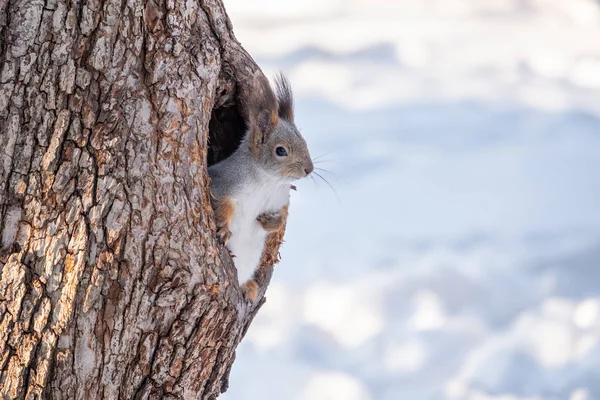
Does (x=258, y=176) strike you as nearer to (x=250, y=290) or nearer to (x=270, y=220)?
(x=270, y=220)

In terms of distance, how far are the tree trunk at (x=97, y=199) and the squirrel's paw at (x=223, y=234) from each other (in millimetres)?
218

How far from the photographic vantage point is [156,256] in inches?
92.6

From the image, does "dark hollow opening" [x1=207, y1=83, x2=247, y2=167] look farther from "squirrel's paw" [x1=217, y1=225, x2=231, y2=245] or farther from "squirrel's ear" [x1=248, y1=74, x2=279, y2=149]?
"squirrel's paw" [x1=217, y1=225, x2=231, y2=245]

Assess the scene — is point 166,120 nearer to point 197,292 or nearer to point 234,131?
point 197,292

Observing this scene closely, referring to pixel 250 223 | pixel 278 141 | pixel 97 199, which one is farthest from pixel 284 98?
pixel 97 199

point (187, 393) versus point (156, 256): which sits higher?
point (156, 256)

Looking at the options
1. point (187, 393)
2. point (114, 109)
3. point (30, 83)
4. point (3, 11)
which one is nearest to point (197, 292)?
point (187, 393)

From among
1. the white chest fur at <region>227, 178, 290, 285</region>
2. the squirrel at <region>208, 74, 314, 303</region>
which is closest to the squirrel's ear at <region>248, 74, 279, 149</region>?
the squirrel at <region>208, 74, 314, 303</region>

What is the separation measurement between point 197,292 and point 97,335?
1.03 ft

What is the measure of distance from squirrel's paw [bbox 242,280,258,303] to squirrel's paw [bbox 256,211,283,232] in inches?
8.5

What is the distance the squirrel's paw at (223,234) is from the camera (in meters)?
2.69

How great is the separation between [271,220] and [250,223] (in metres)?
0.11

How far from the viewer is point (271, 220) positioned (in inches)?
119

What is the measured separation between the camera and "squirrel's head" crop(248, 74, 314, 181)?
298cm
